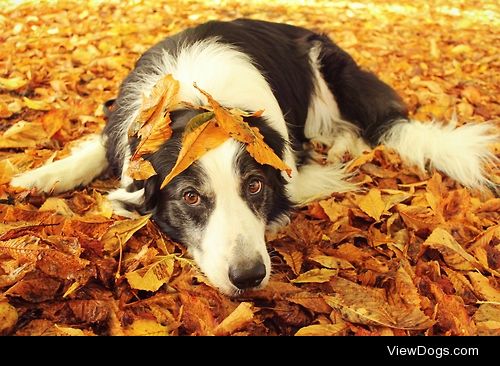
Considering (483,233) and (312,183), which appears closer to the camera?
(483,233)

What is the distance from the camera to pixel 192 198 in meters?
2.79

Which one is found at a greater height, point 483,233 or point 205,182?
point 205,182

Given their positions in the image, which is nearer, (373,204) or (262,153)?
(262,153)

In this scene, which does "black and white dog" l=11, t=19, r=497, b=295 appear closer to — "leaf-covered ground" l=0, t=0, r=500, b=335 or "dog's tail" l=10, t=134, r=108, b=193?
"dog's tail" l=10, t=134, r=108, b=193

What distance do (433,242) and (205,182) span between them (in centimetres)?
138

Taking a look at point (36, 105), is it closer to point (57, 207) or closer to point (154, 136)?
point (57, 207)

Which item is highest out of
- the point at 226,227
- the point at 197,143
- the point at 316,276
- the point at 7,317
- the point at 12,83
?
the point at 197,143

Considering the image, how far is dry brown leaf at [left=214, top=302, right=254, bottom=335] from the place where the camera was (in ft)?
7.86

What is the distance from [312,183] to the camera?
151 inches

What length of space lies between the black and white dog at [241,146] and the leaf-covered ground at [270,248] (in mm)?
140

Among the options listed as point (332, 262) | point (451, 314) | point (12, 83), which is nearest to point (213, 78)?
point (332, 262)

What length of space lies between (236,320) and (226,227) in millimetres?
450

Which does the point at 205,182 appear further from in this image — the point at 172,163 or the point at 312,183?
the point at 312,183
